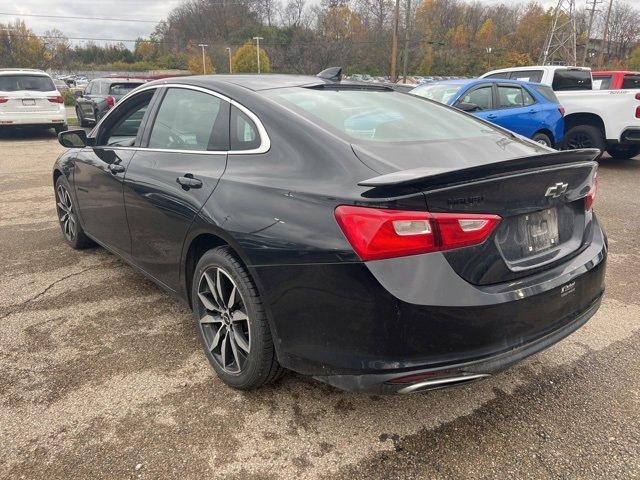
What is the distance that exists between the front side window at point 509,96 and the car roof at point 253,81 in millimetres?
6227

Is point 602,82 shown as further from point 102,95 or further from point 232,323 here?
point 102,95

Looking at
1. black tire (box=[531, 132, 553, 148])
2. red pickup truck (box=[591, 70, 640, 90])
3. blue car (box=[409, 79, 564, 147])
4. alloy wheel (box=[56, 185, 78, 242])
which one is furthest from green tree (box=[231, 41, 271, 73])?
alloy wheel (box=[56, 185, 78, 242])

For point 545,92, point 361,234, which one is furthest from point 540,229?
point 545,92

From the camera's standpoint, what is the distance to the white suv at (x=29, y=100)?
491 inches

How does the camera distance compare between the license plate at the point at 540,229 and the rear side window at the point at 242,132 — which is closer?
the license plate at the point at 540,229

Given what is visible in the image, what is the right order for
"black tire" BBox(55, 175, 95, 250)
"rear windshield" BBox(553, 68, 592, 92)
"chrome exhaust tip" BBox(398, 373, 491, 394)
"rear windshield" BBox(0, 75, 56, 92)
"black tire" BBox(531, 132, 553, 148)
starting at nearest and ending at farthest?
"chrome exhaust tip" BBox(398, 373, 491, 394)
"black tire" BBox(55, 175, 95, 250)
"black tire" BBox(531, 132, 553, 148)
"rear windshield" BBox(553, 68, 592, 92)
"rear windshield" BBox(0, 75, 56, 92)

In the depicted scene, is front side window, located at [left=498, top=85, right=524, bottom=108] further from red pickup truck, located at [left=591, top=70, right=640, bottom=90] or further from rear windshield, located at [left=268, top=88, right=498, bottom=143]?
rear windshield, located at [left=268, top=88, right=498, bottom=143]

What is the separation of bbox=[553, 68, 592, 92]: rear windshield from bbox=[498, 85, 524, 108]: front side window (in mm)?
2654

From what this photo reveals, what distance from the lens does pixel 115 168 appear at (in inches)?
132

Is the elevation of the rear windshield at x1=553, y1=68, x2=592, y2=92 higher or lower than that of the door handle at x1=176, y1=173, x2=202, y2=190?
higher

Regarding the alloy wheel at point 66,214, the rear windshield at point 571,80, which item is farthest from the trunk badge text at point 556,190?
the rear windshield at point 571,80

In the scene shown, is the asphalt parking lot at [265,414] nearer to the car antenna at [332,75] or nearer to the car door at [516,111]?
the car antenna at [332,75]

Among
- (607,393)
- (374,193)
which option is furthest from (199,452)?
(607,393)

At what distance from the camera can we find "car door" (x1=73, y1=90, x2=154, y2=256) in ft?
11.0
